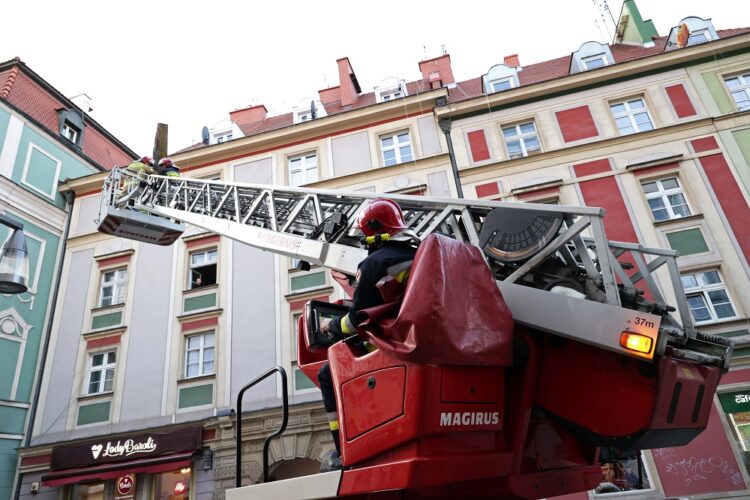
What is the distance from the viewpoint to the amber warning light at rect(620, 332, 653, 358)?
7.61 feet

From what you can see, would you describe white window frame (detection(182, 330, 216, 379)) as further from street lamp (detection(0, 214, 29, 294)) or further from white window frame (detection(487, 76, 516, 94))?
white window frame (detection(487, 76, 516, 94))

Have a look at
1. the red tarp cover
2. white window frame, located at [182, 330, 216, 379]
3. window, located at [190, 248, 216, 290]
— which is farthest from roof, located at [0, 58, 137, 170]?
the red tarp cover

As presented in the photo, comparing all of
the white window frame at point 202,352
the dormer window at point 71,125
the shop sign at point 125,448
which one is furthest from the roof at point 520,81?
the shop sign at point 125,448

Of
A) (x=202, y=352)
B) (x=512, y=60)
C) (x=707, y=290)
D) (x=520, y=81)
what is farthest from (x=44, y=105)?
(x=707, y=290)

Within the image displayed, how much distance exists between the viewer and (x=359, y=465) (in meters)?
2.58

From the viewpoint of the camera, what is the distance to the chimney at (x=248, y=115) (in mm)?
21406

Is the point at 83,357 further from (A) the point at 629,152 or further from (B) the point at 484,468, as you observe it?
(A) the point at 629,152

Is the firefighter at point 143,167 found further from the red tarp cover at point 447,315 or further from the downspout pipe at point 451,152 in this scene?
the downspout pipe at point 451,152

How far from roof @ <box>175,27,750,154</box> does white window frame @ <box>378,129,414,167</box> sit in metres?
1.79

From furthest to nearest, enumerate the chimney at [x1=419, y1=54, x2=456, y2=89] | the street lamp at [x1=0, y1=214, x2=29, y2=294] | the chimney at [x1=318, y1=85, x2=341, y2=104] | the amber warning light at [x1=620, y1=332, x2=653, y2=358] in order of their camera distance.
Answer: the chimney at [x1=318, y1=85, x2=341, y2=104] → the chimney at [x1=419, y1=54, x2=456, y2=89] → the street lamp at [x1=0, y1=214, x2=29, y2=294] → the amber warning light at [x1=620, y1=332, x2=653, y2=358]

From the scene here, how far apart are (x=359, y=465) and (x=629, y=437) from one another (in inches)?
54.3

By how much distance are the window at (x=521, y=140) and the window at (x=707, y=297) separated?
514 centimetres

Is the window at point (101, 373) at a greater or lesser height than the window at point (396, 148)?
lesser

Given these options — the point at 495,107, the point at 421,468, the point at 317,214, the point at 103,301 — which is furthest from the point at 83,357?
the point at 421,468
